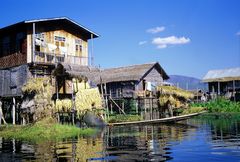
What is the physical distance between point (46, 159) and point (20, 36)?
59.1 feet

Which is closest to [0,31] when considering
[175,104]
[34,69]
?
[34,69]

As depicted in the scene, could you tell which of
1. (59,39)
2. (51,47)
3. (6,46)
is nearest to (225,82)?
(59,39)

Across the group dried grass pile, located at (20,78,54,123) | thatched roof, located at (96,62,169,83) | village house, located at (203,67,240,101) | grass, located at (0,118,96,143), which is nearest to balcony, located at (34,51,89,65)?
dried grass pile, located at (20,78,54,123)

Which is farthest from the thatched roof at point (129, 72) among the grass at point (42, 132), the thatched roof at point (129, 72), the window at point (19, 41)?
the grass at point (42, 132)

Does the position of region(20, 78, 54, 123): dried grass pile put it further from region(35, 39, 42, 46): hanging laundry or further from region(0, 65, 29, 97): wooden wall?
region(35, 39, 42, 46): hanging laundry

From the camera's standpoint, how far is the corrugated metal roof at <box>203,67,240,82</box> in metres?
46.5

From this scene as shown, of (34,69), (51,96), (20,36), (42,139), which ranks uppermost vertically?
(20,36)

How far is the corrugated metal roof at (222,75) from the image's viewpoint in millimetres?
46469

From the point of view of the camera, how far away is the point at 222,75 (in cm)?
4847

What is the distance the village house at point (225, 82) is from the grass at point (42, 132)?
27447 mm

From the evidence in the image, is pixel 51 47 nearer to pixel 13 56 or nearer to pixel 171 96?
pixel 13 56

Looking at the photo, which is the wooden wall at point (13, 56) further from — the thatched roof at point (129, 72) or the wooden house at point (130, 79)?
the thatched roof at point (129, 72)

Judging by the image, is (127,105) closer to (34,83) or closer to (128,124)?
(128,124)

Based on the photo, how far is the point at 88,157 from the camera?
1319 centimetres
